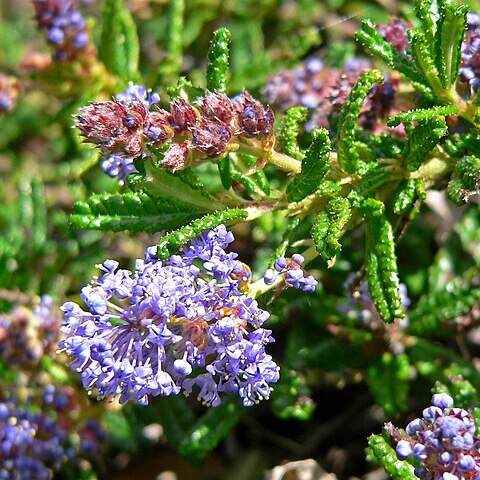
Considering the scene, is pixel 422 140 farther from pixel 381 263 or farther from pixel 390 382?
pixel 390 382

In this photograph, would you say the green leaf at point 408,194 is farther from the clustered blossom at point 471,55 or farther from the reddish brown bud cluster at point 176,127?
→ the reddish brown bud cluster at point 176,127

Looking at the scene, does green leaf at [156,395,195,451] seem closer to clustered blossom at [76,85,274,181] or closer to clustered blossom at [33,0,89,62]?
clustered blossom at [76,85,274,181]

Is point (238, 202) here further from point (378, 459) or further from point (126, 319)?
point (378, 459)

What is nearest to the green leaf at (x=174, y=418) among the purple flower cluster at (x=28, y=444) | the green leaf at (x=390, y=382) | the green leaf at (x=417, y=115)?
the purple flower cluster at (x=28, y=444)

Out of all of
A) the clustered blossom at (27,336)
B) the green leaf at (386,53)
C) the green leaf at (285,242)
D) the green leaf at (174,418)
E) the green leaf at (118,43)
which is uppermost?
the green leaf at (386,53)

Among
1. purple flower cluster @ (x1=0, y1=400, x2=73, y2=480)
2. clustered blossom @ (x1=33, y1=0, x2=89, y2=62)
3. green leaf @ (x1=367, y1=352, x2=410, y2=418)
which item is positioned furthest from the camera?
clustered blossom @ (x1=33, y1=0, x2=89, y2=62)

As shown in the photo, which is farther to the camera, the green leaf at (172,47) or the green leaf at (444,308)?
the green leaf at (172,47)

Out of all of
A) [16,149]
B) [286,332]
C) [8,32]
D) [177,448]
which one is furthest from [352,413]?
[8,32]

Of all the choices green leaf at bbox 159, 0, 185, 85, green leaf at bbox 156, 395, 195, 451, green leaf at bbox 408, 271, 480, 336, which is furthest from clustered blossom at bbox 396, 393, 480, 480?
green leaf at bbox 159, 0, 185, 85
